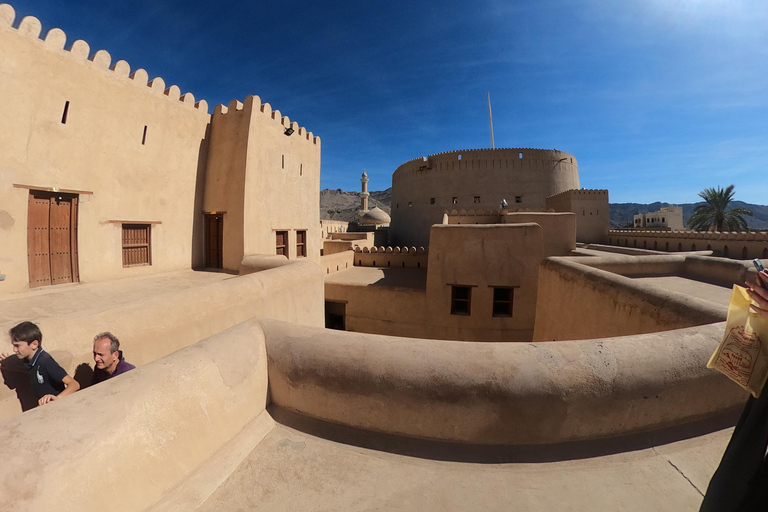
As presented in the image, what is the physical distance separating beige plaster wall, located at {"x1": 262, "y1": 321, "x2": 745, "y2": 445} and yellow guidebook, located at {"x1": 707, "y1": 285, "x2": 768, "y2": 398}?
2.48ft

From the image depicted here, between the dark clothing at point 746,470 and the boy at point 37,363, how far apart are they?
3612 millimetres

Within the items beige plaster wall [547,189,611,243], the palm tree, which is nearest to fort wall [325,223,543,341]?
beige plaster wall [547,189,611,243]

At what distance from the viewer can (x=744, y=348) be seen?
116 cm

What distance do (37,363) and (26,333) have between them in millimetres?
235

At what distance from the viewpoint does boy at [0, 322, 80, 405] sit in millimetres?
2248

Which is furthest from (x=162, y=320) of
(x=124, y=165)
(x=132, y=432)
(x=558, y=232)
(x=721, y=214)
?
(x=721, y=214)

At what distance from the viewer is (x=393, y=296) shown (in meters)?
9.61

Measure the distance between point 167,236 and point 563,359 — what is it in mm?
8657

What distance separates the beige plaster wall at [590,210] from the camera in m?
20.7

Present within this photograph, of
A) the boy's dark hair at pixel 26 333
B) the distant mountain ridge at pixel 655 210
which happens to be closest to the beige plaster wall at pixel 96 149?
the boy's dark hair at pixel 26 333

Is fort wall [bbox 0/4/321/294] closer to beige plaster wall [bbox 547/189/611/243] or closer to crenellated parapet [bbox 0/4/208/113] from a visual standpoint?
crenellated parapet [bbox 0/4/208/113]

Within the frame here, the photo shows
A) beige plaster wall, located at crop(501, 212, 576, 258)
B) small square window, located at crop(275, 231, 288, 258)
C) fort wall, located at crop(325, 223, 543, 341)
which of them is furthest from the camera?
beige plaster wall, located at crop(501, 212, 576, 258)

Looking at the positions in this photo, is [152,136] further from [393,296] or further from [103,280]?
[393,296]

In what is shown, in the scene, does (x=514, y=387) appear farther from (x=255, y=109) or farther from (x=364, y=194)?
(x=364, y=194)
